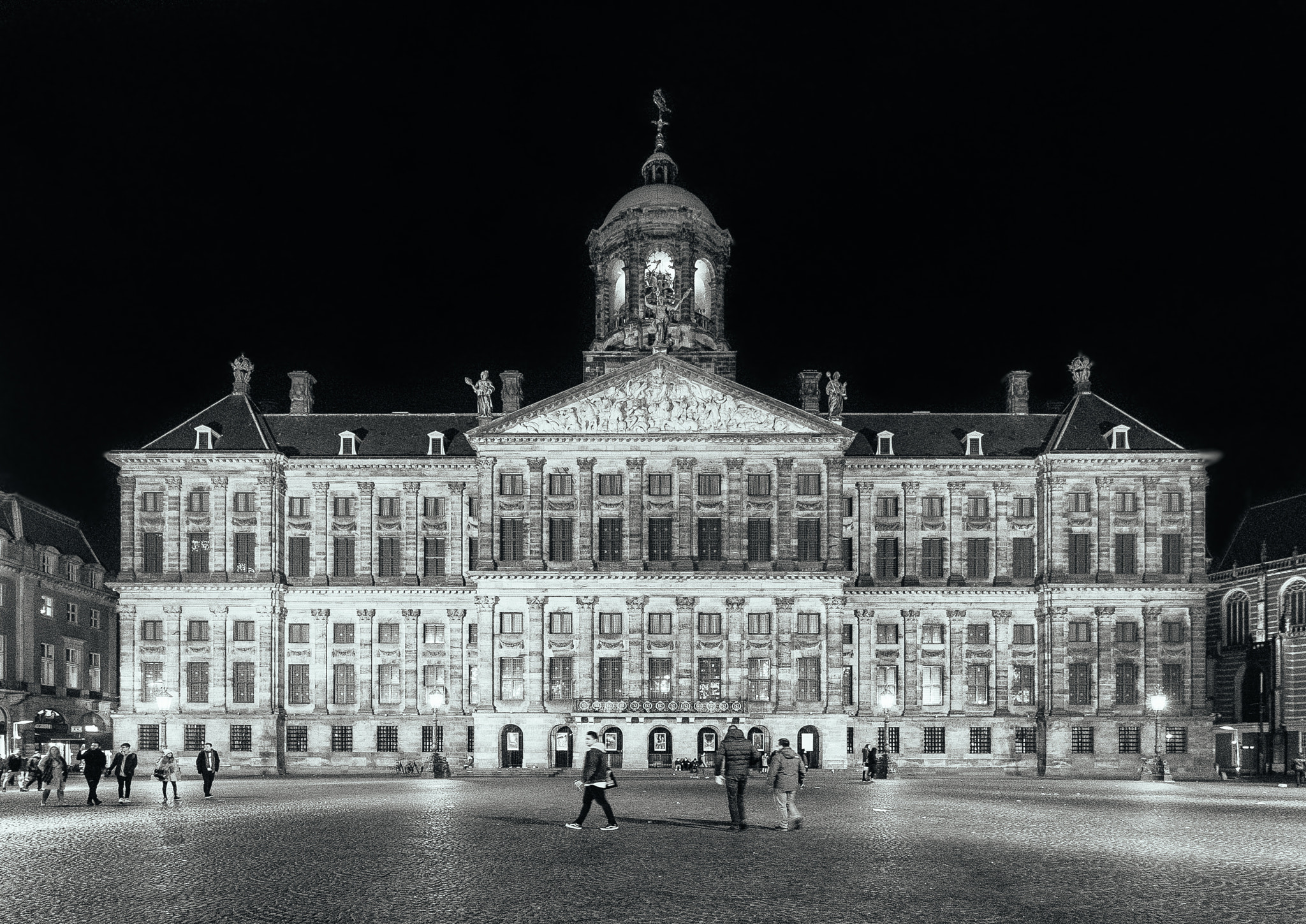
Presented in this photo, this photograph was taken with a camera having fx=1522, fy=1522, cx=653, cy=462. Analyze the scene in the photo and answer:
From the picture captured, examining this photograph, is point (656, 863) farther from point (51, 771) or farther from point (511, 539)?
point (511, 539)

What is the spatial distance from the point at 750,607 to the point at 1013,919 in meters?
61.7

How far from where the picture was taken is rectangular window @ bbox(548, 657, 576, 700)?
7981 centimetres

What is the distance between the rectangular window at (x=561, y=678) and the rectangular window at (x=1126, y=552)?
30.5 meters

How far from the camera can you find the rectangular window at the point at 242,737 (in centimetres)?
8250

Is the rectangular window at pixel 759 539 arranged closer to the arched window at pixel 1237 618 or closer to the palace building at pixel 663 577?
the palace building at pixel 663 577

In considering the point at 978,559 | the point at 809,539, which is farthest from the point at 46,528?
the point at 978,559

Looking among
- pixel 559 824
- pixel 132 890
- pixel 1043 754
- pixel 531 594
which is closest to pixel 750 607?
pixel 531 594

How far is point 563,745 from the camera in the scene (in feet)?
259

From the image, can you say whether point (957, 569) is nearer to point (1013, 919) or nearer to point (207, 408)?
point (207, 408)

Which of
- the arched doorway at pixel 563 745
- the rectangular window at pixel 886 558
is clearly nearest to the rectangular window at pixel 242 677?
the arched doorway at pixel 563 745

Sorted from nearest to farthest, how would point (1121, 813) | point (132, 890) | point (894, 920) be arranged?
point (894, 920) → point (132, 890) → point (1121, 813)

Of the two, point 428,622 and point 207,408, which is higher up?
point 207,408

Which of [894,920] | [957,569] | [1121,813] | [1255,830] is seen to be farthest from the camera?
[957,569]

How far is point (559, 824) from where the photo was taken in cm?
3341
